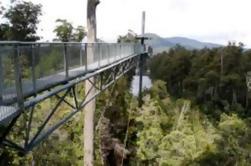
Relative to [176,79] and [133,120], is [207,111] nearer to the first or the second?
[176,79]

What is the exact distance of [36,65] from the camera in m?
6.38

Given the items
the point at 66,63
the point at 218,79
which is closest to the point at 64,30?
the point at 218,79

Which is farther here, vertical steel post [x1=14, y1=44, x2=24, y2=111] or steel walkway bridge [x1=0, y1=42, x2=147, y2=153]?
vertical steel post [x1=14, y1=44, x2=24, y2=111]

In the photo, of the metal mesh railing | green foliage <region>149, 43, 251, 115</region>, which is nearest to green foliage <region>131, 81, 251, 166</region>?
the metal mesh railing

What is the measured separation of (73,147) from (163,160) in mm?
4515

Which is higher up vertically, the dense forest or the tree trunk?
the tree trunk

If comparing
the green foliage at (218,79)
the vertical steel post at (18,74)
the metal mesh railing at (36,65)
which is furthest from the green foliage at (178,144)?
the green foliage at (218,79)

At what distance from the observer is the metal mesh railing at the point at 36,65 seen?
202 inches

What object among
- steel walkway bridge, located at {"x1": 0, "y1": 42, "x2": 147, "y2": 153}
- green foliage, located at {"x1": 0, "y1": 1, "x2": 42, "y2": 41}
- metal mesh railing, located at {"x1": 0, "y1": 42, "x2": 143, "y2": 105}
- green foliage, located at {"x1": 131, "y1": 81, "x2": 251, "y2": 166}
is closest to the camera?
steel walkway bridge, located at {"x1": 0, "y1": 42, "x2": 147, "y2": 153}

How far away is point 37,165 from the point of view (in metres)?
16.3

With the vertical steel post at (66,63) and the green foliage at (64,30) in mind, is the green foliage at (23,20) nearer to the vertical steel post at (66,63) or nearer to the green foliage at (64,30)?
the green foliage at (64,30)

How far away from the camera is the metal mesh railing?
5125 millimetres

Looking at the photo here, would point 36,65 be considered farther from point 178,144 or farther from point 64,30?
point 64,30

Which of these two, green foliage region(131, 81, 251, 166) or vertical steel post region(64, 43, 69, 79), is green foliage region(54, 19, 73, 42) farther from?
vertical steel post region(64, 43, 69, 79)
